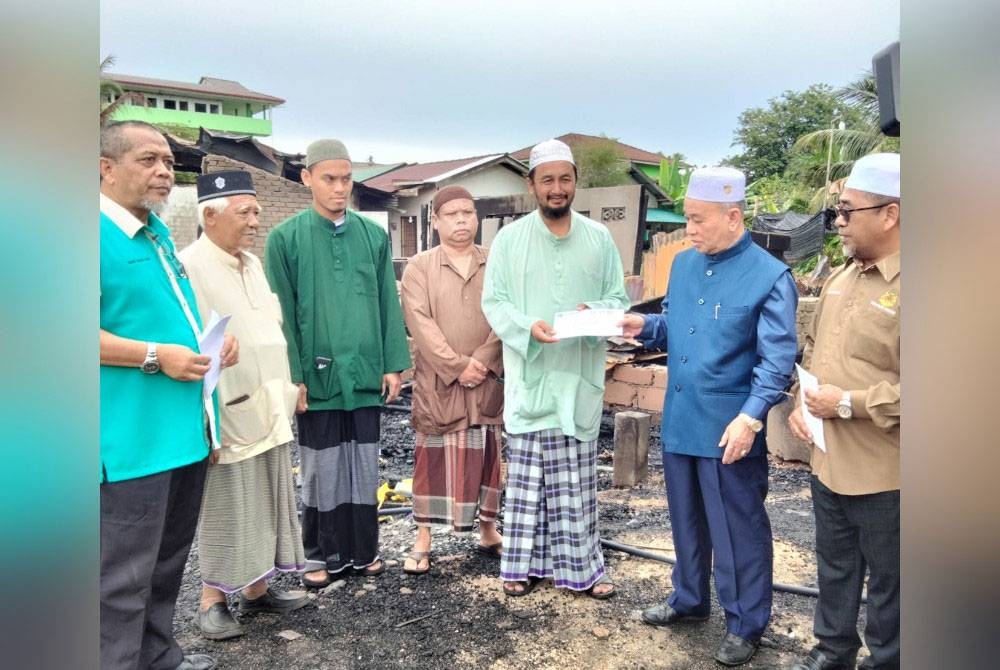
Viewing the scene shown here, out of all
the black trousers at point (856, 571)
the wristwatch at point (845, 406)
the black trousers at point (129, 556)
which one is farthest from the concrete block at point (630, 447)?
the black trousers at point (129, 556)

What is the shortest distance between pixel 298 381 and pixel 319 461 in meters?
0.41

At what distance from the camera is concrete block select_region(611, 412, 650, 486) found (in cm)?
520

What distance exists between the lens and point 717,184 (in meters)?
2.85

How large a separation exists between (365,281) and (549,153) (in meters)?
1.07

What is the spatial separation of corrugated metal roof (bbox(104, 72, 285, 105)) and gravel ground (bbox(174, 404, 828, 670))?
212 centimetres

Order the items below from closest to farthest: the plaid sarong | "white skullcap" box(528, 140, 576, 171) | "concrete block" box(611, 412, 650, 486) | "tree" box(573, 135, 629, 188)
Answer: "white skullcap" box(528, 140, 576, 171) < the plaid sarong < "concrete block" box(611, 412, 650, 486) < "tree" box(573, 135, 629, 188)

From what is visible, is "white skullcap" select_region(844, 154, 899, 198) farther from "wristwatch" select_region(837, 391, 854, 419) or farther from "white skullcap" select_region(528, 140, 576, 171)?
"white skullcap" select_region(528, 140, 576, 171)

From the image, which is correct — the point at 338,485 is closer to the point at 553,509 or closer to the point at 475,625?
the point at 475,625

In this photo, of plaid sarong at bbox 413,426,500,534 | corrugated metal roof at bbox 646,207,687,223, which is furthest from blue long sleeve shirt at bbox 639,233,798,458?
corrugated metal roof at bbox 646,207,687,223

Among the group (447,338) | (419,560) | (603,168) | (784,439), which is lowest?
(419,560)

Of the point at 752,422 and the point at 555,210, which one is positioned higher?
the point at 555,210

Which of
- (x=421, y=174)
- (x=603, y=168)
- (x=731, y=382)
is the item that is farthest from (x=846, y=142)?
(x=603, y=168)
